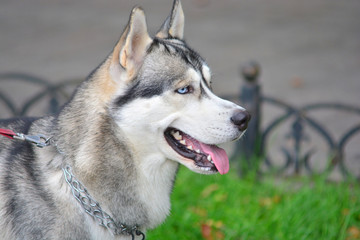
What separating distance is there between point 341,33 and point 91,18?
4.92 meters

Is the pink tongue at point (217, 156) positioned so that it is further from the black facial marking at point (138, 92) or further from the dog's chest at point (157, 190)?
the black facial marking at point (138, 92)

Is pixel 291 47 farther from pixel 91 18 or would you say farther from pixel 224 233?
pixel 224 233

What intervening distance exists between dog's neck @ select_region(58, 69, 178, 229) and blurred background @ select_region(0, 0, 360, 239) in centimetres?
125

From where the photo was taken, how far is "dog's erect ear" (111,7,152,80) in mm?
2451

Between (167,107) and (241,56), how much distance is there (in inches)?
209

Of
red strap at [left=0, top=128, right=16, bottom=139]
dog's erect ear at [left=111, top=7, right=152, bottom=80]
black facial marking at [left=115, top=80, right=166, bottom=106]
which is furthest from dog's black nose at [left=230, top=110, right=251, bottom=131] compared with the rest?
red strap at [left=0, top=128, right=16, bottom=139]

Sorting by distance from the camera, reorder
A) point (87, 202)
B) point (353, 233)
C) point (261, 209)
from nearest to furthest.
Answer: point (87, 202)
point (353, 233)
point (261, 209)

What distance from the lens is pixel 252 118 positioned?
4664 millimetres

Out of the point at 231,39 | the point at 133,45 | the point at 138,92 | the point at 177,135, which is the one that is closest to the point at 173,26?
the point at 133,45

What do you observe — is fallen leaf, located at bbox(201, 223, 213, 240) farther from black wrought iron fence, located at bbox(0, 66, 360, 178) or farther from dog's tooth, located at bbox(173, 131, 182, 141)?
dog's tooth, located at bbox(173, 131, 182, 141)

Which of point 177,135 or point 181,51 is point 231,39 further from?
point 177,135

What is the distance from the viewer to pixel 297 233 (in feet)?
12.5

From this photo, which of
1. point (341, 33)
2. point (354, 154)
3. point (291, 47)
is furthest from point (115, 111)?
point (341, 33)

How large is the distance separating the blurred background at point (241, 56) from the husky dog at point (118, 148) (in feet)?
4.30
